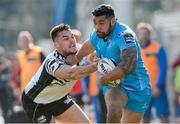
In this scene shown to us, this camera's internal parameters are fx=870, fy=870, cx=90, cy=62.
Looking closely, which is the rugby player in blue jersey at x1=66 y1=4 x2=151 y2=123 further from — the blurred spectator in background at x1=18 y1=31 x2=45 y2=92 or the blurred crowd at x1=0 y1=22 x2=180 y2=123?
the blurred spectator in background at x1=18 y1=31 x2=45 y2=92

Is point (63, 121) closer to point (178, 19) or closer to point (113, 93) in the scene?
point (113, 93)

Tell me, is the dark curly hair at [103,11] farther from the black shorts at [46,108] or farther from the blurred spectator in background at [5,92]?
the blurred spectator in background at [5,92]

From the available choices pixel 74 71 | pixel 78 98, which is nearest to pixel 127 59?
pixel 74 71

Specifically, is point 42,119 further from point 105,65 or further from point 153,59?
point 153,59

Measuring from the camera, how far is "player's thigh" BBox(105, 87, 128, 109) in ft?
35.9

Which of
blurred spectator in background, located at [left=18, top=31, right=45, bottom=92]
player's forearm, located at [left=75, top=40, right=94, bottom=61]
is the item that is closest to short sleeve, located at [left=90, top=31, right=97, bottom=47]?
player's forearm, located at [left=75, top=40, right=94, bottom=61]

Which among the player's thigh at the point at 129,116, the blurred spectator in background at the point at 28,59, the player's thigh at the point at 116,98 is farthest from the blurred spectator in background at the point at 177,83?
the player's thigh at the point at 116,98

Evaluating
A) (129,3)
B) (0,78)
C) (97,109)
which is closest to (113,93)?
(97,109)

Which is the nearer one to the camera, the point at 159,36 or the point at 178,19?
the point at 159,36

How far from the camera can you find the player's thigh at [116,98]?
35.9ft

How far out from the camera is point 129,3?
21031mm

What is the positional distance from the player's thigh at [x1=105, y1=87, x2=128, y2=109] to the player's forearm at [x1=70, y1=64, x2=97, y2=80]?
403 mm

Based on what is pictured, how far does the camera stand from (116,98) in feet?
36.1

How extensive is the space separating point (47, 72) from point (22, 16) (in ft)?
121
